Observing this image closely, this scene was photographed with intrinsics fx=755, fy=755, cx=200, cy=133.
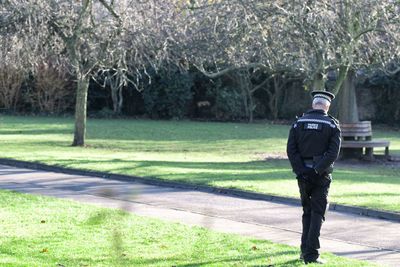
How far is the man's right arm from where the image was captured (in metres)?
8.05

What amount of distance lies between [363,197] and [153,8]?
1159 centimetres

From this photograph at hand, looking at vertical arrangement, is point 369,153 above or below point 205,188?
above

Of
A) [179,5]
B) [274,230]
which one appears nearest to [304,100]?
[179,5]

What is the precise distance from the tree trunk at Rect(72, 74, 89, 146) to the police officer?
16.5 metres

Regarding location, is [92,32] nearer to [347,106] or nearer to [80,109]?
[80,109]

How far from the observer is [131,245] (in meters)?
8.58

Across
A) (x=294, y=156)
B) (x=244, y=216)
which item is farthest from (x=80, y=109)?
(x=294, y=156)

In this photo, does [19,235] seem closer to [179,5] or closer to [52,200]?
[52,200]

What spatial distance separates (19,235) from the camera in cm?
899

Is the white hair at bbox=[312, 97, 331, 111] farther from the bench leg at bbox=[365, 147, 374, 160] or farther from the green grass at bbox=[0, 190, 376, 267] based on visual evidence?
the bench leg at bbox=[365, 147, 374, 160]

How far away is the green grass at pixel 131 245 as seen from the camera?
7775 millimetres

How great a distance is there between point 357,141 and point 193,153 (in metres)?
5.20

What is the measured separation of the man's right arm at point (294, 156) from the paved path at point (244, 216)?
146 cm

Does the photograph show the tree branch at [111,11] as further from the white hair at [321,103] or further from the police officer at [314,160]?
the police officer at [314,160]
